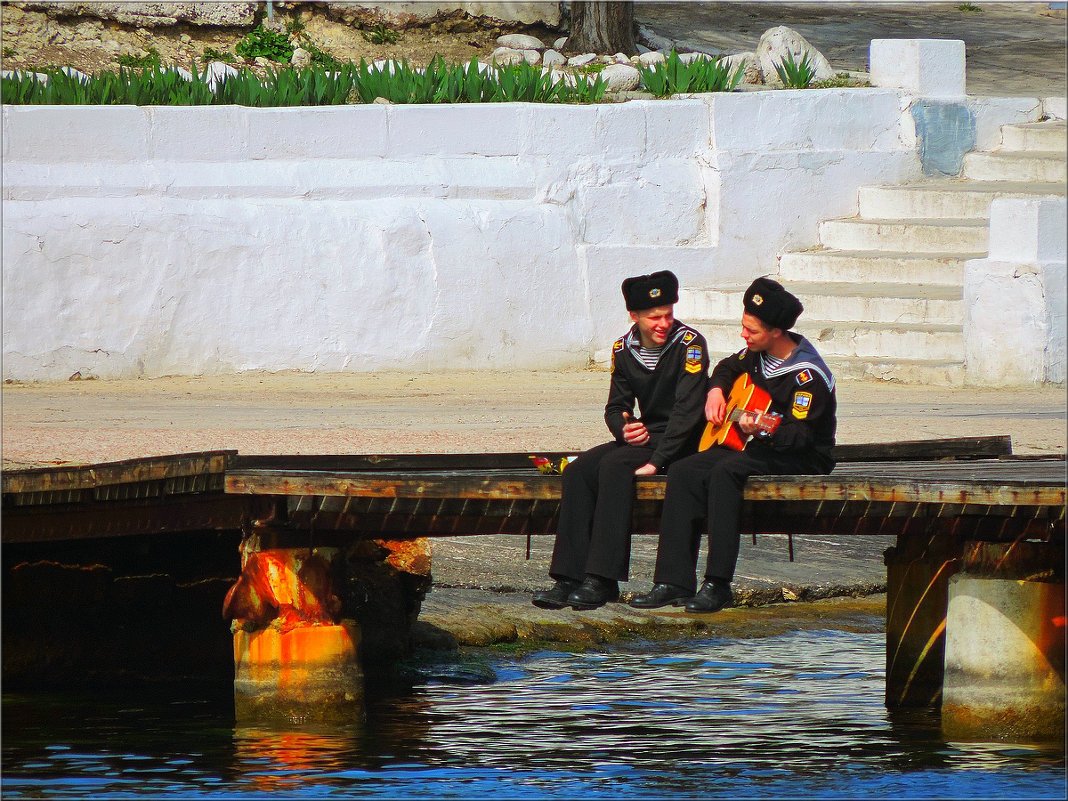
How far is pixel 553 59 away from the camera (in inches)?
797

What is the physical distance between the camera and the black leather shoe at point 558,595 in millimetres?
7078

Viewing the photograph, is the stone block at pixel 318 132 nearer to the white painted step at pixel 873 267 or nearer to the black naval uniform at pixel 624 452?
the white painted step at pixel 873 267

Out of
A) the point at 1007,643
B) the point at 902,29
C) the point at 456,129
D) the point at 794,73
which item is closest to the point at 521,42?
the point at 794,73

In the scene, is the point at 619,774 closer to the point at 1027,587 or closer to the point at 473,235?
the point at 1027,587

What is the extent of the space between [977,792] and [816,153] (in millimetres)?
12002

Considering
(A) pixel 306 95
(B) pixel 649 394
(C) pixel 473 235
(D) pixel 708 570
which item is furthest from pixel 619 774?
(A) pixel 306 95

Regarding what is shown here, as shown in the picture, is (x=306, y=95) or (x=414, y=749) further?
(x=306, y=95)

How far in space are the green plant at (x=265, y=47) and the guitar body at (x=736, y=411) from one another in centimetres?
1410

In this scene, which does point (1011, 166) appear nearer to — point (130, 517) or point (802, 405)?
point (802, 405)

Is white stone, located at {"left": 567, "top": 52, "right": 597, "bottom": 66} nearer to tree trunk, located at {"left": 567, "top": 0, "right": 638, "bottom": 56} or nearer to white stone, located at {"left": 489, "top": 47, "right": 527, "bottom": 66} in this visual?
white stone, located at {"left": 489, "top": 47, "right": 527, "bottom": 66}

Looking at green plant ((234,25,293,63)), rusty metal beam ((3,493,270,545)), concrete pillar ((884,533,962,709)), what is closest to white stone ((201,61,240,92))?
green plant ((234,25,293,63))

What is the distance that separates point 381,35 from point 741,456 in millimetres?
15431

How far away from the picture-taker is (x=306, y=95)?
1745 cm

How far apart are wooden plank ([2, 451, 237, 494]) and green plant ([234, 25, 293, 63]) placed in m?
13.0
